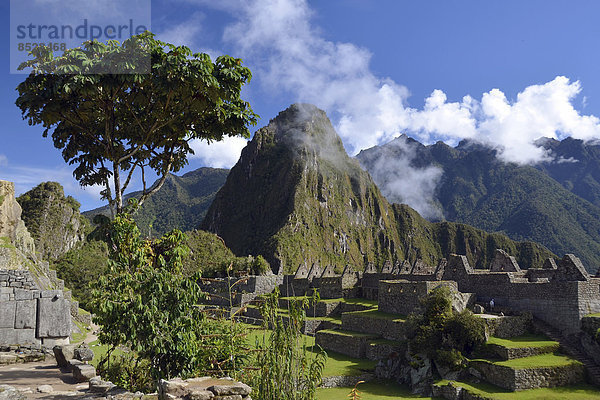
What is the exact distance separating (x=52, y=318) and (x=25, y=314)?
0.66 meters

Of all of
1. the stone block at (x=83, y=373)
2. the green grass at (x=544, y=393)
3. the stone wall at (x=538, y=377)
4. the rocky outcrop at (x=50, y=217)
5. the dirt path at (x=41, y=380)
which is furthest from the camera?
the rocky outcrop at (x=50, y=217)

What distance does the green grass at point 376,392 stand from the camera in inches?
669

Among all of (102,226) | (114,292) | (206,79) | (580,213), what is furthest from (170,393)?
(580,213)

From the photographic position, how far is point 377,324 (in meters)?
24.5

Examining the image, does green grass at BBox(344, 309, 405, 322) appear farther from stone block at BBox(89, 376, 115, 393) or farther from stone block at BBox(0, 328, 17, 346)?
stone block at BBox(89, 376, 115, 393)

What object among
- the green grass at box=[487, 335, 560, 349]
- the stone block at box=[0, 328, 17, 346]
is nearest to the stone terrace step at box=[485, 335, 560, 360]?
the green grass at box=[487, 335, 560, 349]

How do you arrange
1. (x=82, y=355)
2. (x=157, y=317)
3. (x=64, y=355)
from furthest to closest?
(x=82, y=355) < (x=64, y=355) < (x=157, y=317)

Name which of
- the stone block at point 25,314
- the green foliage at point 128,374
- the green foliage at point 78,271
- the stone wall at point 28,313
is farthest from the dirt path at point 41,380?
the green foliage at point 78,271

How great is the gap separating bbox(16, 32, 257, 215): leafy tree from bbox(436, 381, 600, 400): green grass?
41.3 feet

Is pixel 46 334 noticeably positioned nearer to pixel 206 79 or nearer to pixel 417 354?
pixel 206 79

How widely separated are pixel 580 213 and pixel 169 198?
15586 cm

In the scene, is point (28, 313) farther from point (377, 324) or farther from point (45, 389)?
point (377, 324)

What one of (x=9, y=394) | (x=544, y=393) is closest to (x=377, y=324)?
(x=544, y=393)

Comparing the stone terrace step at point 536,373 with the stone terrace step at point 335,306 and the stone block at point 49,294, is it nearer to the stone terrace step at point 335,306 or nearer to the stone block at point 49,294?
the stone terrace step at point 335,306
